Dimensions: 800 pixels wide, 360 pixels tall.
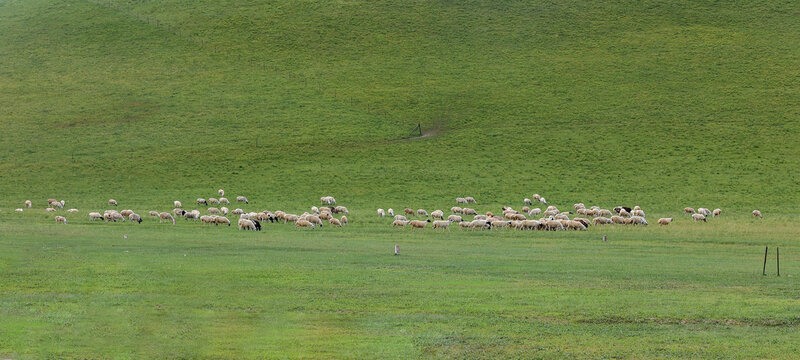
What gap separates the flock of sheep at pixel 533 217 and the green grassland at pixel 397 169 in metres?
1.40

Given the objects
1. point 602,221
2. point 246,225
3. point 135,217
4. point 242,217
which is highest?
point 602,221

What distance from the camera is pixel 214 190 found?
63344 mm

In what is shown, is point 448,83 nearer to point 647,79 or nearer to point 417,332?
point 647,79

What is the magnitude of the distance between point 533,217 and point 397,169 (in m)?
17.8

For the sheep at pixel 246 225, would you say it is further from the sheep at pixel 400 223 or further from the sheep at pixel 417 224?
the sheep at pixel 417 224

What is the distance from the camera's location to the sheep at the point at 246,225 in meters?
45.2

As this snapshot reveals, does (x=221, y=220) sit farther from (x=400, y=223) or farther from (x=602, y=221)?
(x=602, y=221)

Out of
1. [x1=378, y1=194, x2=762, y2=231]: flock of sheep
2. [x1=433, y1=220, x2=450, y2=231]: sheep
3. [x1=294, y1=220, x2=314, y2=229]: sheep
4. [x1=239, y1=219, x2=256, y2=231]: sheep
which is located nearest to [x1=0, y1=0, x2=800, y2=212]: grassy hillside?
[x1=378, y1=194, x2=762, y2=231]: flock of sheep

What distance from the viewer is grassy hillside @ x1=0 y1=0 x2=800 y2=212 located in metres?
66.1

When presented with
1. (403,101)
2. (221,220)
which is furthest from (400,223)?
(403,101)

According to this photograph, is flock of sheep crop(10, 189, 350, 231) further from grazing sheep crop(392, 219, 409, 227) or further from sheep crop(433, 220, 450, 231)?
sheep crop(433, 220, 450, 231)

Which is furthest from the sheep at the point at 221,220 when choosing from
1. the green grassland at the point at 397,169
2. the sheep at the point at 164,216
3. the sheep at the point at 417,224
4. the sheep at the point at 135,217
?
the sheep at the point at 417,224

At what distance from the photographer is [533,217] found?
53.3 metres

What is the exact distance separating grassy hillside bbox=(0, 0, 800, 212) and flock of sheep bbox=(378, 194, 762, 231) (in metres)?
5.12
